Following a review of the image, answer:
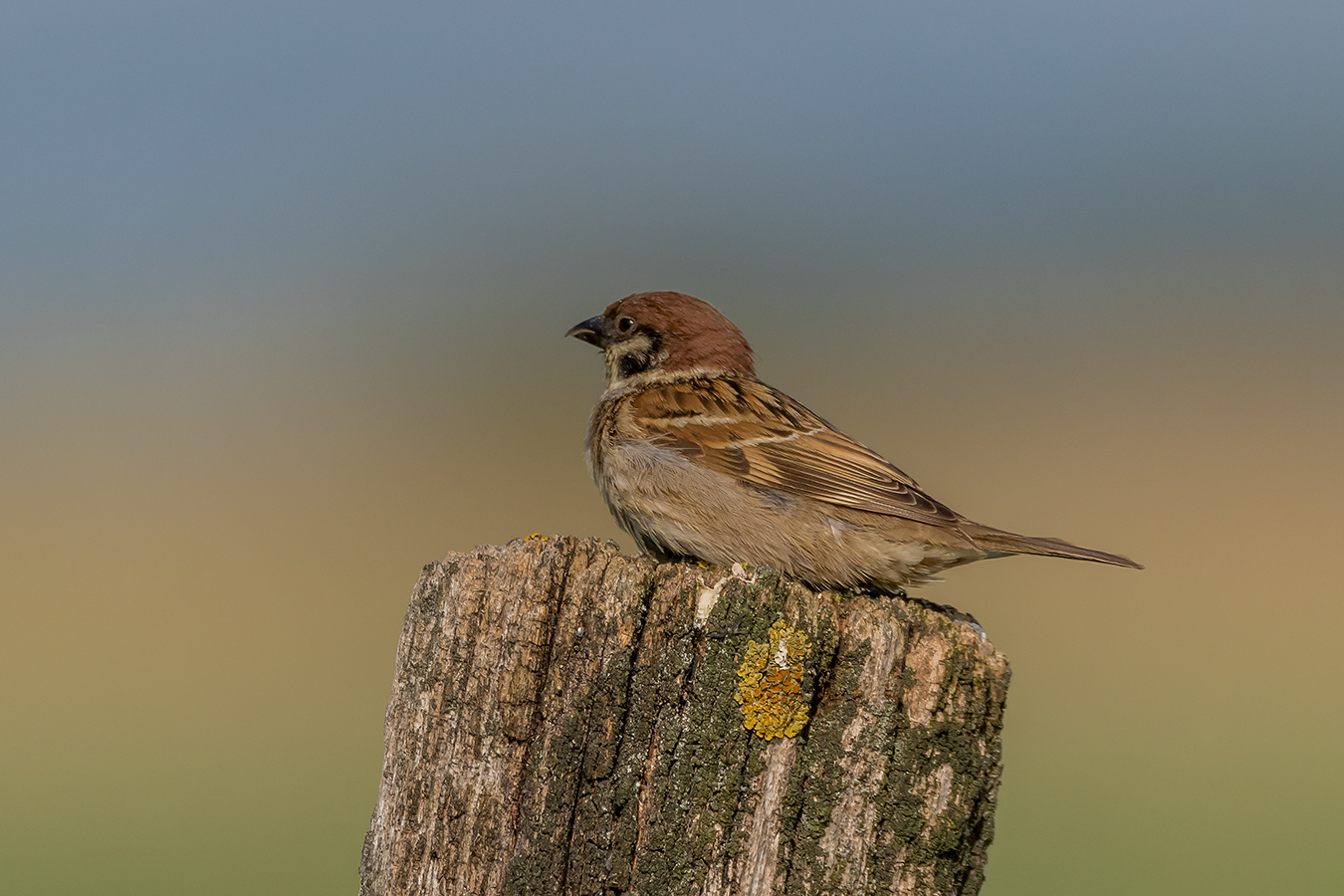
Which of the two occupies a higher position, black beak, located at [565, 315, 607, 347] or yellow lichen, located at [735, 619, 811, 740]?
black beak, located at [565, 315, 607, 347]

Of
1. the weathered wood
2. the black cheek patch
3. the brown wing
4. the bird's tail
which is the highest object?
the black cheek patch

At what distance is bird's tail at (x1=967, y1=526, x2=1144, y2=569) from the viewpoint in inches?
176

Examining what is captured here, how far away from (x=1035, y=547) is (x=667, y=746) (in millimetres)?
2347

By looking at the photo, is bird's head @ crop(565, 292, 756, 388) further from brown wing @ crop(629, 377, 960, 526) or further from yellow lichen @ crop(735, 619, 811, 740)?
yellow lichen @ crop(735, 619, 811, 740)

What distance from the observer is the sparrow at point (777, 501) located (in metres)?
4.80

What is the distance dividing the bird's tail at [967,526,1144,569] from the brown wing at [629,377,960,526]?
0.40 ft

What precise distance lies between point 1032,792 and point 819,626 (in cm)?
831

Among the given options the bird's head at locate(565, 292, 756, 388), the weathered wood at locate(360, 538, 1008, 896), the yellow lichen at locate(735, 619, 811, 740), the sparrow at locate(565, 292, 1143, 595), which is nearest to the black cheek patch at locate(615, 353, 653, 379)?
the bird's head at locate(565, 292, 756, 388)

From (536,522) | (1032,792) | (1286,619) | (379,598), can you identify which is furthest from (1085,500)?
(379,598)

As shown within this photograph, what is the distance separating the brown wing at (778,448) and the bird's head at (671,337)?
1.43 ft

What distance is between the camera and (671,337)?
590 centimetres

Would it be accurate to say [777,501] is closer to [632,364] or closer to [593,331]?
[632,364]

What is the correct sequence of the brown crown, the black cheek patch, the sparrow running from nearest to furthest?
the sparrow, the brown crown, the black cheek patch

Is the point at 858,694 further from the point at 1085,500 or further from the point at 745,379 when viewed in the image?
the point at 1085,500
